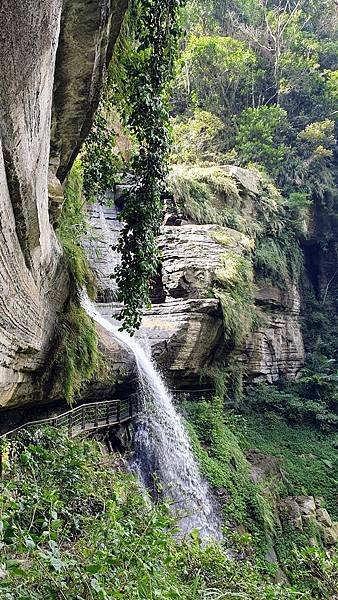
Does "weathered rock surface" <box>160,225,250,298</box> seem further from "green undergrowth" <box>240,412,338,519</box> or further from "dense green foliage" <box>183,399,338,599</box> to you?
"green undergrowth" <box>240,412,338,519</box>

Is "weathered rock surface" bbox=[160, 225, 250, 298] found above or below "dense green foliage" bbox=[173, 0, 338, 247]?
below

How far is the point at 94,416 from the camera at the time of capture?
8.39m

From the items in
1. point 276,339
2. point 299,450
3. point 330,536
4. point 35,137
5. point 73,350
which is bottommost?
point 330,536

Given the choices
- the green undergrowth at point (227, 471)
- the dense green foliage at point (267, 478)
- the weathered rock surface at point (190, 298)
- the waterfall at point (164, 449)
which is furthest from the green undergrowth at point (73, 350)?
the green undergrowth at point (227, 471)

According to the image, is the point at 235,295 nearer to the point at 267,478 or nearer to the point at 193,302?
the point at 193,302

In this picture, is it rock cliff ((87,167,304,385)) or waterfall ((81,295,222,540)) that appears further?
rock cliff ((87,167,304,385))

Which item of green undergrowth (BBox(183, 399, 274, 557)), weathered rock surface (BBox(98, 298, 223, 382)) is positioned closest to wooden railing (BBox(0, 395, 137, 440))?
weathered rock surface (BBox(98, 298, 223, 382))

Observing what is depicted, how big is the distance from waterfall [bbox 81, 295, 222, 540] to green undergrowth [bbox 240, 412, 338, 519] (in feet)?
11.3

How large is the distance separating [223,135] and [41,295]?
17.2 meters

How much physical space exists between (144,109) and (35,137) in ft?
8.13

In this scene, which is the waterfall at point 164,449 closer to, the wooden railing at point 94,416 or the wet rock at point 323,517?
the wooden railing at point 94,416

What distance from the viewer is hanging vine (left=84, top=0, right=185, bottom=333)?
454 centimetres

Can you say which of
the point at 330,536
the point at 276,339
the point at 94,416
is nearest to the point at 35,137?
the point at 94,416

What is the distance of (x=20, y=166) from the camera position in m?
2.46
